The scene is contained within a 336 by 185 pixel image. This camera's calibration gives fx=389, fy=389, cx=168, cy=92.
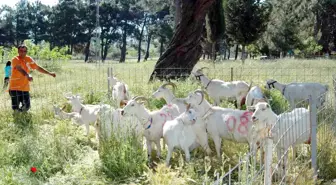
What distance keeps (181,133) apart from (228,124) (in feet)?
2.38

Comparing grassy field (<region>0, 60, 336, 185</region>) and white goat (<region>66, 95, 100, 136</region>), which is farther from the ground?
white goat (<region>66, 95, 100, 136</region>)

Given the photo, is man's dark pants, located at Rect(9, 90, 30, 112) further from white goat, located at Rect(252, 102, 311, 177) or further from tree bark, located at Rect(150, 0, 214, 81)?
tree bark, located at Rect(150, 0, 214, 81)

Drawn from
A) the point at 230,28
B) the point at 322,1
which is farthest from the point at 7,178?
the point at 322,1

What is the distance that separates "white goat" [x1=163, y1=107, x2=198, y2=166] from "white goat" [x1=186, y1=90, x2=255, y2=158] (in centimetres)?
45

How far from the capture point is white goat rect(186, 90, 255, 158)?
17.4 feet

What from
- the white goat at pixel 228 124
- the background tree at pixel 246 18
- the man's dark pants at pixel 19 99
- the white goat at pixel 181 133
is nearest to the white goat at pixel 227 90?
the white goat at pixel 228 124

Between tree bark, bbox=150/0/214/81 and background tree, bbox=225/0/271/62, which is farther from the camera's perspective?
background tree, bbox=225/0/271/62

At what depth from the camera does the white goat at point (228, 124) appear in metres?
5.30

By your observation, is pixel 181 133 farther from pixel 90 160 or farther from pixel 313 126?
pixel 313 126

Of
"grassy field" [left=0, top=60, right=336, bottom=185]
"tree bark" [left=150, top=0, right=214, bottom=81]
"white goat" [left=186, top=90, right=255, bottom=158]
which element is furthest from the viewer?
"tree bark" [left=150, top=0, right=214, bottom=81]

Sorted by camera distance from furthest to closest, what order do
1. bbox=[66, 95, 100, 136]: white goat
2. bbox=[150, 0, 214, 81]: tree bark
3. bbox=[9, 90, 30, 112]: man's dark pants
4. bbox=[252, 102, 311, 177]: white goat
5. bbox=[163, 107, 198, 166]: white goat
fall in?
bbox=[150, 0, 214, 81]: tree bark
bbox=[9, 90, 30, 112]: man's dark pants
bbox=[66, 95, 100, 136]: white goat
bbox=[163, 107, 198, 166]: white goat
bbox=[252, 102, 311, 177]: white goat

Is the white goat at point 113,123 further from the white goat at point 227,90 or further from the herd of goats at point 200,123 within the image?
the white goat at point 227,90

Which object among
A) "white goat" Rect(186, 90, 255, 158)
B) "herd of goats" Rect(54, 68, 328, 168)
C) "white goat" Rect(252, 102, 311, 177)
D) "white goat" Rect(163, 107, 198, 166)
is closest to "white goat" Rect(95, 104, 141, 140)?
"herd of goats" Rect(54, 68, 328, 168)

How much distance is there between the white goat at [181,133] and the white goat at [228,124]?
1.46 ft
